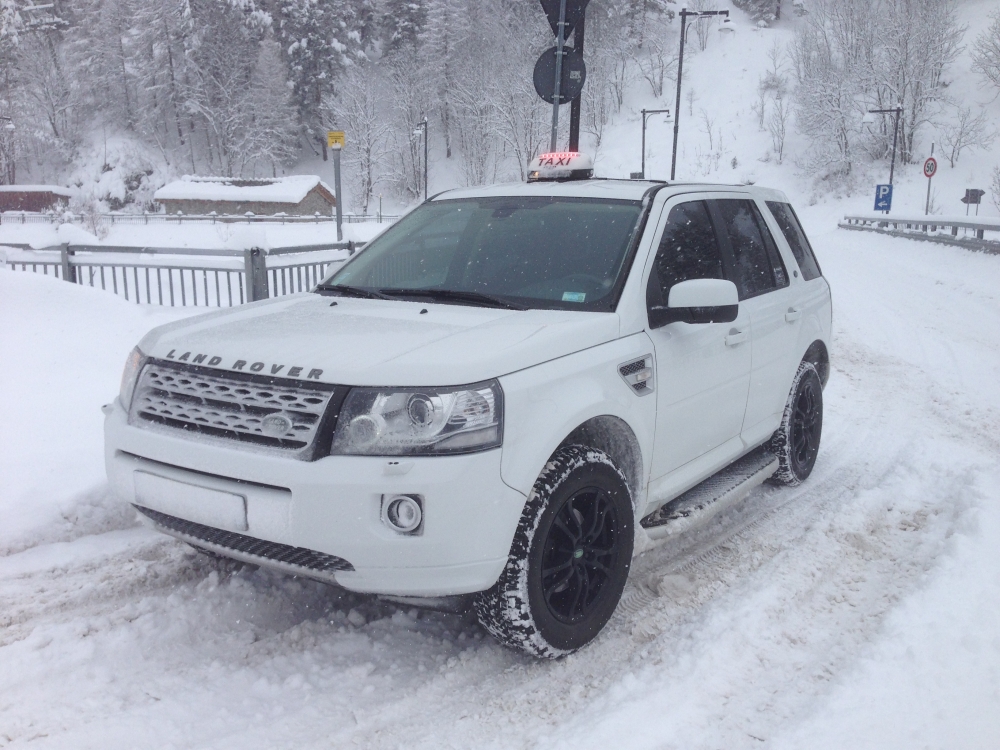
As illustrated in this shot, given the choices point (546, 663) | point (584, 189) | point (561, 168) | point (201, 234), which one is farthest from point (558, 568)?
point (201, 234)

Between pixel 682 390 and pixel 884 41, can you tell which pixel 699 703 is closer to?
pixel 682 390

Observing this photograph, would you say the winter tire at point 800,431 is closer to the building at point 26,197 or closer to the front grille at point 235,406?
the front grille at point 235,406

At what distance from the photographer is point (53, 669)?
293 cm

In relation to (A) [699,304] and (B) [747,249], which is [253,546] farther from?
(B) [747,249]

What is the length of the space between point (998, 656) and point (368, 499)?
241cm

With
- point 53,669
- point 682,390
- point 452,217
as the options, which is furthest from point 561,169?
point 53,669

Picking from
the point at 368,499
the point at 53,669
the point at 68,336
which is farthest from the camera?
the point at 68,336

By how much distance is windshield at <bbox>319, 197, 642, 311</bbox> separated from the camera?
354cm

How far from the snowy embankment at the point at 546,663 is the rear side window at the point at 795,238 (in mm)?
1371

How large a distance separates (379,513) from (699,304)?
1638mm

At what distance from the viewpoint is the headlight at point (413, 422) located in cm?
258

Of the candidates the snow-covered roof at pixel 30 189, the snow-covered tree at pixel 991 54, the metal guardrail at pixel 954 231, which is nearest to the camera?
the metal guardrail at pixel 954 231

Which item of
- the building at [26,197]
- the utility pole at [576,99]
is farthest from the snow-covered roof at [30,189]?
the utility pole at [576,99]

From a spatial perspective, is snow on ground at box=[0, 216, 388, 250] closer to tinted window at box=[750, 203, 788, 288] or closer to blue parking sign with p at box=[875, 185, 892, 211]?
tinted window at box=[750, 203, 788, 288]
